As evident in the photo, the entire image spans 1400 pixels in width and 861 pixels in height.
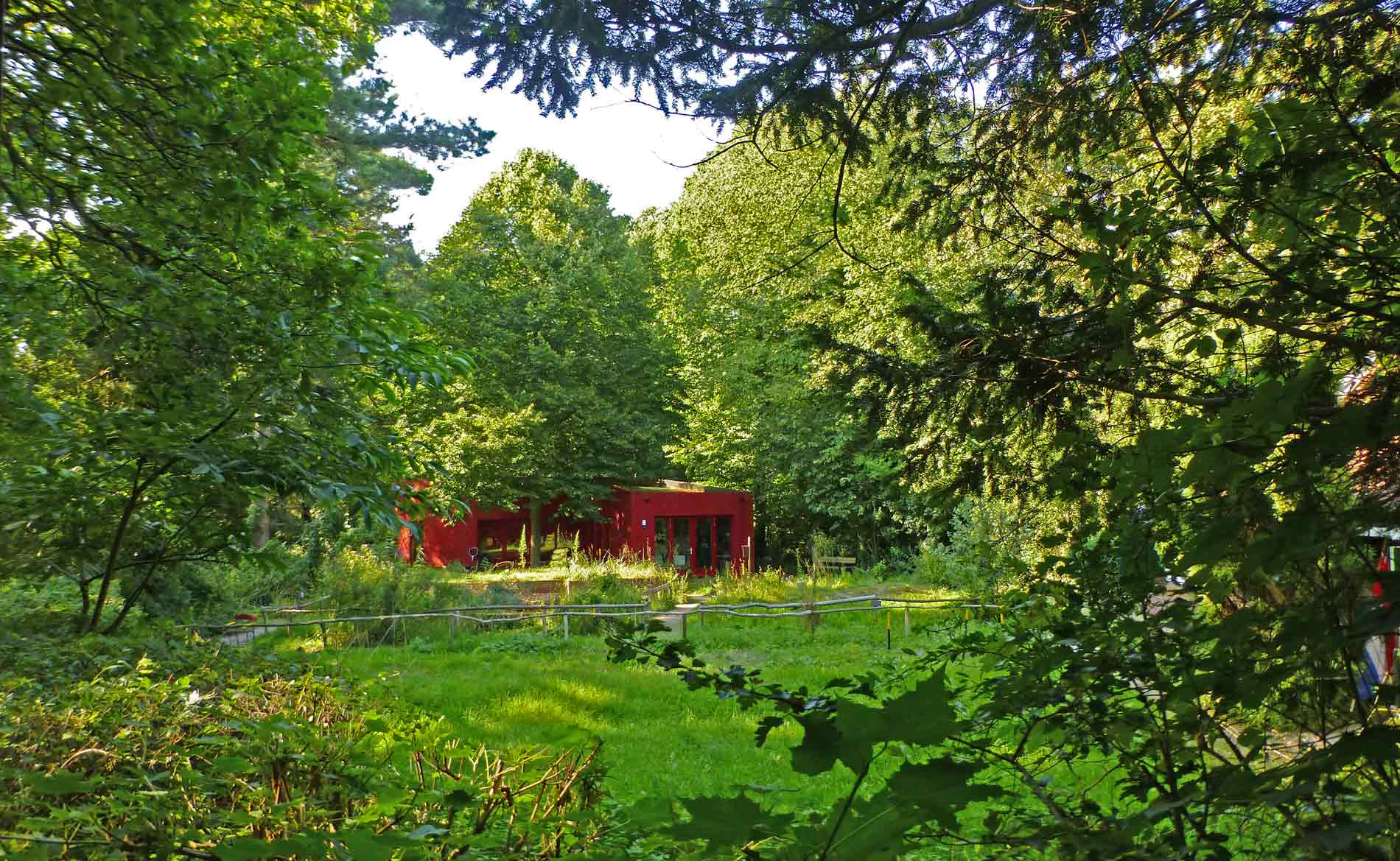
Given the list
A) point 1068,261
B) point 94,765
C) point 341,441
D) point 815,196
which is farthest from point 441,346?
point 815,196

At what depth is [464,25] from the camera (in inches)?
131

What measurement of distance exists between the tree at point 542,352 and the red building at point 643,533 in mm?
914

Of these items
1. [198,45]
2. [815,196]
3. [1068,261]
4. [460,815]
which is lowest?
[460,815]

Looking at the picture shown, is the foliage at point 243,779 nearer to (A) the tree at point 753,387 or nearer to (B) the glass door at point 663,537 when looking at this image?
(A) the tree at point 753,387

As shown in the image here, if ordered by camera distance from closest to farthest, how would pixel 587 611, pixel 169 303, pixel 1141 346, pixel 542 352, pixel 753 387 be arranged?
pixel 1141 346 → pixel 169 303 → pixel 587 611 → pixel 542 352 → pixel 753 387

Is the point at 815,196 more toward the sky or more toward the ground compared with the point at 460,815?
more toward the sky

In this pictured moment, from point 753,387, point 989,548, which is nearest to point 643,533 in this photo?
point 753,387

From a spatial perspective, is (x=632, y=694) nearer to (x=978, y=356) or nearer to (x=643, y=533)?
(x=978, y=356)

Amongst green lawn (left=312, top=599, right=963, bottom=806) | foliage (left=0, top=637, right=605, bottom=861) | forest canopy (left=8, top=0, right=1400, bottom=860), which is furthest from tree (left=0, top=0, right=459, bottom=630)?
green lawn (left=312, top=599, right=963, bottom=806)

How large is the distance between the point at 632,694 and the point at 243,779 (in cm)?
599

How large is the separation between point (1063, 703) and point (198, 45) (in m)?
5.01

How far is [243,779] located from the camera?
276cm

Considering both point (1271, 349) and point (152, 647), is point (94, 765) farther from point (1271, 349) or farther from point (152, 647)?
point (1271, 349)

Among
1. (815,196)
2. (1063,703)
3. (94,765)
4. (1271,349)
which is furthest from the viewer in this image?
(815,196)
